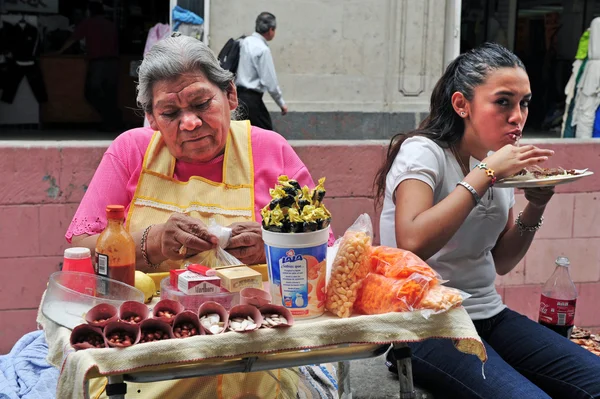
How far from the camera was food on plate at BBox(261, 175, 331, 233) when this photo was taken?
6.05ft

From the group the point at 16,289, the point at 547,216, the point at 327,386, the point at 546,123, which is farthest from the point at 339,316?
the point at 546,123

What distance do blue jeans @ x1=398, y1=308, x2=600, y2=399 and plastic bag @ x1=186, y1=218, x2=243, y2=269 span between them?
0.70m

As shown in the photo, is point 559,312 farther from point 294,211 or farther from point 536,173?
point 294,211

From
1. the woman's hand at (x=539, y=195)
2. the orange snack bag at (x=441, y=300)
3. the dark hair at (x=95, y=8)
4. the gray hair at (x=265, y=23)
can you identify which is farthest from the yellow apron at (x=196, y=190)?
the dark hair at (x=95, y=8)

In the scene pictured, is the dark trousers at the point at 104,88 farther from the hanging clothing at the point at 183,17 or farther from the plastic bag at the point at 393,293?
the plastic bag at the point at 393,293

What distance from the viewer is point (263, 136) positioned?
2.78 metres

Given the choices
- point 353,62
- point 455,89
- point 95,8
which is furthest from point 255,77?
point 455,89

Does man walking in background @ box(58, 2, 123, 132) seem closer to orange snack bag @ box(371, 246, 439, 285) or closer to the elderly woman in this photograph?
the elderly woman

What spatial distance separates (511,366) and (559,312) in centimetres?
72

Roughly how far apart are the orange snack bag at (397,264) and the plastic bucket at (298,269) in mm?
169

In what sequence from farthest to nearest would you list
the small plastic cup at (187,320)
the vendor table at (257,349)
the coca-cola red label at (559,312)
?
the coca-cola red label at (559,312) < the small plastic cup at (187,320) < the vendor table at (257,349)

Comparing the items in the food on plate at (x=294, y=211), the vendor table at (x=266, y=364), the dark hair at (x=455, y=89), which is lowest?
the vendor table at (x=266, y=364)

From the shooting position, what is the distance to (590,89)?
9.68 metres

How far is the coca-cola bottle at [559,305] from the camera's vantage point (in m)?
3.04
